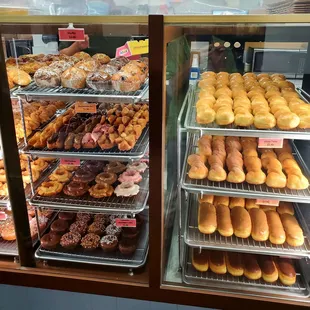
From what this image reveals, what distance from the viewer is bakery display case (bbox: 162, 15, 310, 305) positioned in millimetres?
1743

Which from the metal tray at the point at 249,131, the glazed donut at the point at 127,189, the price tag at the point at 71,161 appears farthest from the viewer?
the glazed donut at the point at 127,189

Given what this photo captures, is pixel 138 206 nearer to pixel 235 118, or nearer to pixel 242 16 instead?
pixel 235 118

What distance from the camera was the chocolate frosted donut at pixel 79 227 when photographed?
221 cm

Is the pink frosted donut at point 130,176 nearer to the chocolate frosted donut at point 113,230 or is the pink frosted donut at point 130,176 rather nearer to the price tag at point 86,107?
the chocolate frosted donut at point 113,230

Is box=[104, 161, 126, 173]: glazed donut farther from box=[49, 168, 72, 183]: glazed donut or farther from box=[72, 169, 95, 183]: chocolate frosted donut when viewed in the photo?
box=[49, 168, 72, 183]: glazed donut

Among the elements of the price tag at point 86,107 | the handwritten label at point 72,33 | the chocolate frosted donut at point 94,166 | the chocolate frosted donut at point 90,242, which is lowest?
the chocolate frosted donut at point 90,242

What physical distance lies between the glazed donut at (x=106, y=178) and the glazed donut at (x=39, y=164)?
392 millimetres

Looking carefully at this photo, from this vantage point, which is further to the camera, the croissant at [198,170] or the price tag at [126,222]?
the price tag at [126,222]

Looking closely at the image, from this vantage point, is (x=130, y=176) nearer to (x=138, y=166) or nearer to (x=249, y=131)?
(x=138, y=166)

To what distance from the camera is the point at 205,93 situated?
2012mm

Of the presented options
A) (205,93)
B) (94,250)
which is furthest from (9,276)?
(205,93)

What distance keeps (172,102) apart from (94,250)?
1022mm

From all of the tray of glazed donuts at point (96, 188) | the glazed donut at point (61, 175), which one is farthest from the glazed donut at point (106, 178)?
the glazed donut at point (61, 175)

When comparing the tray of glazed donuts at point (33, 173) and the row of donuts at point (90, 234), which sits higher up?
the tray of glazed donuts at point (33, 173)
